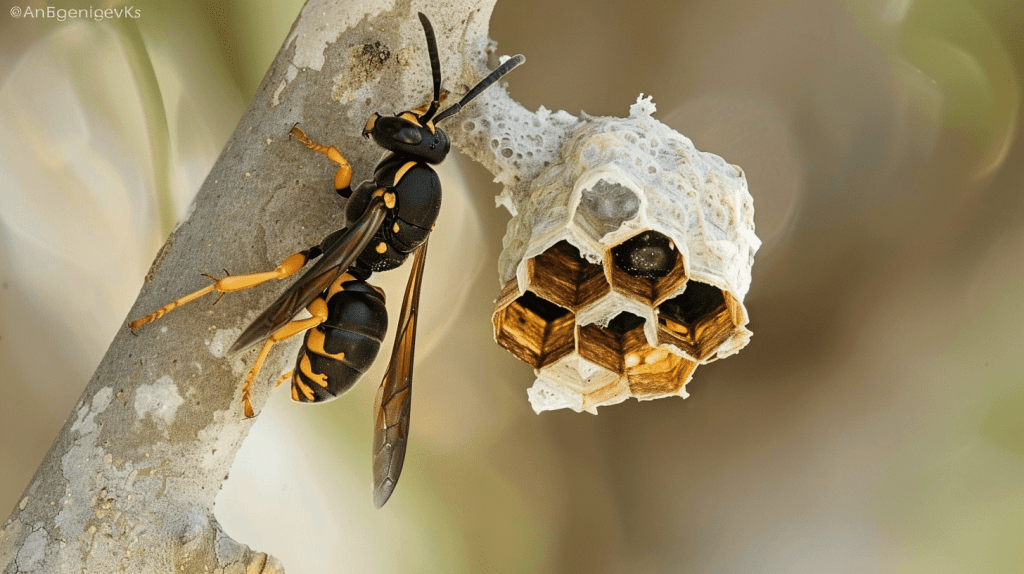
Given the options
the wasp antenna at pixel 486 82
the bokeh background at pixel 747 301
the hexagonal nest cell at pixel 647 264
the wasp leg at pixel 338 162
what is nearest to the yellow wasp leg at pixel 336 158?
the wasp leg at pixel 338 162

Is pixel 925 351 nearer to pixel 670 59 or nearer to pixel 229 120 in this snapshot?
pixel 670 59

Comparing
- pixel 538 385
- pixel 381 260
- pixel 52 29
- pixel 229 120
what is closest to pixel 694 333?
pixel 538 385

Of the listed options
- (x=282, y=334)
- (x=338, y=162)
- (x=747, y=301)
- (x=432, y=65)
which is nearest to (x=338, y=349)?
(x=282, y=334)

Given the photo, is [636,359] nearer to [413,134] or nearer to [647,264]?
[647,264]

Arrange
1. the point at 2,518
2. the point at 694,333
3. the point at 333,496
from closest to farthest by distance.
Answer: the point at 694,333 → the point at 2,518 → the point at 333,496

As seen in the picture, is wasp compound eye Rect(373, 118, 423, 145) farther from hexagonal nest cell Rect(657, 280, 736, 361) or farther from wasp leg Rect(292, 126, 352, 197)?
hexagonal nest cell Rect(657, 280, 736, 361)

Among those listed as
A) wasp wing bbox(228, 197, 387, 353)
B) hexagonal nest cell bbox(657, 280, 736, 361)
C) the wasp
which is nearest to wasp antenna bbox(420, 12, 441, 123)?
the wasp
